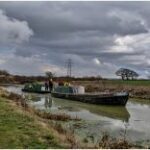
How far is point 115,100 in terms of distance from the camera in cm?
4106

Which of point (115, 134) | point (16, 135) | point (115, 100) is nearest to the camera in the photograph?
point (16, 135)

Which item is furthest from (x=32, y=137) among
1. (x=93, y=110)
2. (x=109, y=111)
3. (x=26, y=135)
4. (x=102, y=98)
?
(x=102, y=98)

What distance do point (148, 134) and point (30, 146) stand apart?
8.93 metres

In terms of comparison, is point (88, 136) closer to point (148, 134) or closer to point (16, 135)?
point (148, 134)

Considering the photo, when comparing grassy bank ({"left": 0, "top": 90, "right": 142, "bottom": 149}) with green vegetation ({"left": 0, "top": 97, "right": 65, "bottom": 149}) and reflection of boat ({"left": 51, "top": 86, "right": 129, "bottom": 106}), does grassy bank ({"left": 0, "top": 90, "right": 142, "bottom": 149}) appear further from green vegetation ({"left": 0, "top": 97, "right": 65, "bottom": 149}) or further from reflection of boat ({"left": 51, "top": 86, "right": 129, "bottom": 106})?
reflection of boat ({"left": 51, "top": 86, "right": 129, "bottom": 106})

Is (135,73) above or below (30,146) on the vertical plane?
above

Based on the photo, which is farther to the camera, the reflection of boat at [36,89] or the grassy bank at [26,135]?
the reflection of boat at [36,89]

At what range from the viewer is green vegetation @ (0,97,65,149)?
491 inches

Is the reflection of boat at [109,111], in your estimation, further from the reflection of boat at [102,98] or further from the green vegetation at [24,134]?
the green vegetation at [24,134]

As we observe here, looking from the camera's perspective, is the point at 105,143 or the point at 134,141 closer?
the point at 105,143

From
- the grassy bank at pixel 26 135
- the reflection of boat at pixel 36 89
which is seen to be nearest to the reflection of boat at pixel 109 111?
the grassy bank at pixel 26 135

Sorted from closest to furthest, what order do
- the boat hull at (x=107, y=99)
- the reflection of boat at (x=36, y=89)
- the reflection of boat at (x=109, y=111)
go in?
1. the reflection of boat at (x=109, y=111)
2. the boat hull at (x=107, y=99)
3. the reflection of boat at (x=36, y=89)

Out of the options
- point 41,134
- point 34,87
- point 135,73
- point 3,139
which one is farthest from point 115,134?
point 135,73

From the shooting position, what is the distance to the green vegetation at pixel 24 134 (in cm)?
1248
